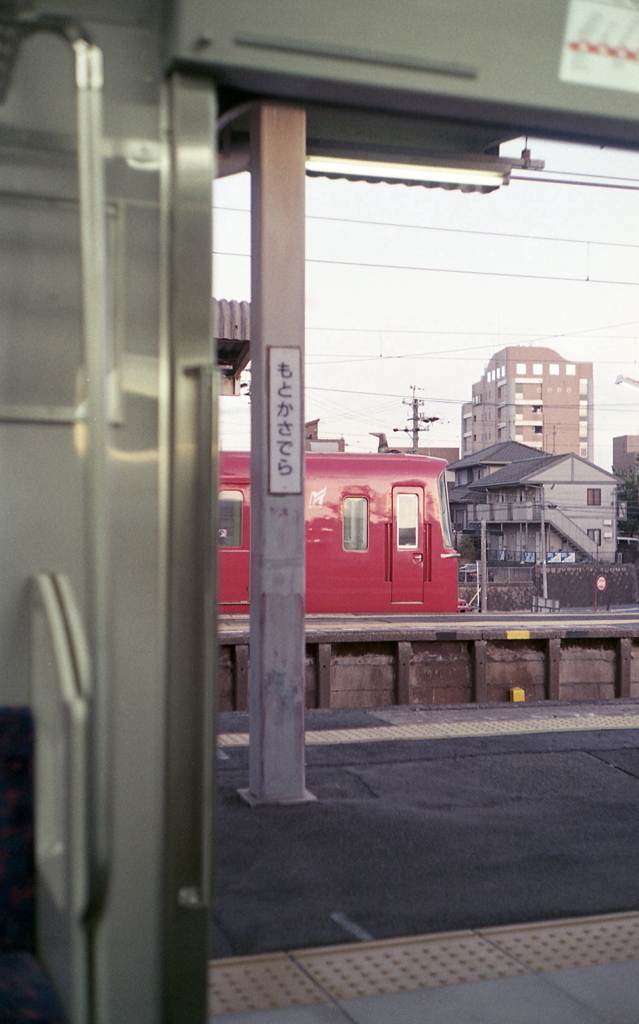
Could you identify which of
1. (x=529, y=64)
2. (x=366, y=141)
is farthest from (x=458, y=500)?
(x=529, y=64)

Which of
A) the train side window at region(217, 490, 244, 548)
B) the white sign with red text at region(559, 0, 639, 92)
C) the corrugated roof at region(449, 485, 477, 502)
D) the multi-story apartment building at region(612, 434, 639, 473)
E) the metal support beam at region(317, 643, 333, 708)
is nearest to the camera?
the white sign with red text at region(559, 0, 639, 92)

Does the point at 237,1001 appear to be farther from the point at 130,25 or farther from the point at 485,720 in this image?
the point at 485,720

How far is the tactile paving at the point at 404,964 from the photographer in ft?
12.1

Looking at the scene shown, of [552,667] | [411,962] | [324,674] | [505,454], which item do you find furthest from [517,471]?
[411,962]

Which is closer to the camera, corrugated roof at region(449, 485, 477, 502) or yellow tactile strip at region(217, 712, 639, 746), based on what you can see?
yellow tactile strip at region(217, 712, 639, 746)

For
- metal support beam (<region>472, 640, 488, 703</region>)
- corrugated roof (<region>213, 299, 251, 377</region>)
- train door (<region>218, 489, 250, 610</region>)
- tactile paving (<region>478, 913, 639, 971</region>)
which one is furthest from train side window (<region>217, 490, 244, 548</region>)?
tactile paving (<region>478, 913, 639, 971</region>)

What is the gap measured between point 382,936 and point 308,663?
19.9 feet

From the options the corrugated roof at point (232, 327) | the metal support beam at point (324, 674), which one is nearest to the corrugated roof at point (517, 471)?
the metal support beam at point (324, 674)

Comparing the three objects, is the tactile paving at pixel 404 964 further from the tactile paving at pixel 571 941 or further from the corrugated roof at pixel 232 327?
the corrugated roof at pixel 232 327

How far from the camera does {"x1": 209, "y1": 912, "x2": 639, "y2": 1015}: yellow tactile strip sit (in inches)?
142

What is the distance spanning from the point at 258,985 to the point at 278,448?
3.19m

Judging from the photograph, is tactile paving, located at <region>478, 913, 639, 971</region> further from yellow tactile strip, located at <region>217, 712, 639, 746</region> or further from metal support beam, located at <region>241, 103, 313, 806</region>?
yellow tactile strip, located at <region>217, 712, 639, 746</region>

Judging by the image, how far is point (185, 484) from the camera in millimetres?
2672

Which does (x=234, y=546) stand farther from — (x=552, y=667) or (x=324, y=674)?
(x=552, y=667)
